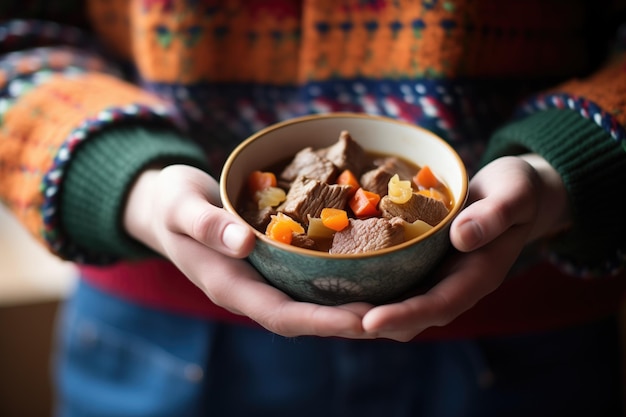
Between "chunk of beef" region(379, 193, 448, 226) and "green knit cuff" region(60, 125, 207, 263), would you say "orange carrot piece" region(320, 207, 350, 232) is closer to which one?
"chunk of beef" region(379, 193, 448, 226)

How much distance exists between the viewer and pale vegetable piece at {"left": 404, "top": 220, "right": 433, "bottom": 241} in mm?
496

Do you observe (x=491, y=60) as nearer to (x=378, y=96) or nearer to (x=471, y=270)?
(x=378, y=96)

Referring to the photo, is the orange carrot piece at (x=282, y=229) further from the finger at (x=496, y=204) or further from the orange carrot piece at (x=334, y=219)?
the finger at (x=496, y=204)

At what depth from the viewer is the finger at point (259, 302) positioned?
46 cm

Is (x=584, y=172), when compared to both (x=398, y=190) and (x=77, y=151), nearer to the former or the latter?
(x=398, y=190)

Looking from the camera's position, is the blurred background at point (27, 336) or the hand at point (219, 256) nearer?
the hand at point (219, 256)

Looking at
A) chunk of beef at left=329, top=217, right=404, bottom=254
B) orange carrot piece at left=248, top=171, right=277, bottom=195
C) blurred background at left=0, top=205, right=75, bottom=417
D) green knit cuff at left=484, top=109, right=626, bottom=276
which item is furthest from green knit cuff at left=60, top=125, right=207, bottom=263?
blurred background at left=0, top=205, right=75, bottom=417

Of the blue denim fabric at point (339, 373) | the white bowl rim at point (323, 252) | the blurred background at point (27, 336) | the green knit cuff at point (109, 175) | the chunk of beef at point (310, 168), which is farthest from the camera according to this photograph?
the blurred background at point (27, 336)

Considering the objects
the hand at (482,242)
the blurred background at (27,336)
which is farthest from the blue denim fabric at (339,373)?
the blurred background at (27,336)

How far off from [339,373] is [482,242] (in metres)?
0.40

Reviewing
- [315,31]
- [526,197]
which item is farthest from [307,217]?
[315,31]

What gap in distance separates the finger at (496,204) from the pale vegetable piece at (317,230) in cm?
10

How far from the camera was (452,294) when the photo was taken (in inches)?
19.3

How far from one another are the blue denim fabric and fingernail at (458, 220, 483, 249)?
1.16 ft
